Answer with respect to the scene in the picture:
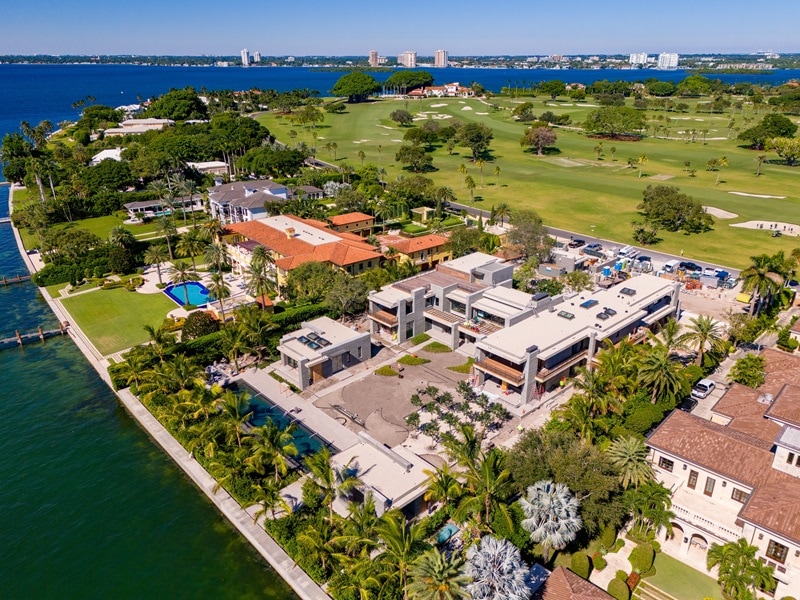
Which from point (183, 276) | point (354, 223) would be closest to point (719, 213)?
point (354, 223)

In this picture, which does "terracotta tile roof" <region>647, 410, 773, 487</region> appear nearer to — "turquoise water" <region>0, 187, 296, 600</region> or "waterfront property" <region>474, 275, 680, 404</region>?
"waterfront property" <region>474, 275, 680, 404</region>

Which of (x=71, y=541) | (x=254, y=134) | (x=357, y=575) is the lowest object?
(x=71, y=541)

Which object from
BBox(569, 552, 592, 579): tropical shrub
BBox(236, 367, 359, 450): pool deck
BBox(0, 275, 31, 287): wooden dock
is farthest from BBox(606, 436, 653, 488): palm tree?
BBox(0, 275, 31, 287): wooden dock

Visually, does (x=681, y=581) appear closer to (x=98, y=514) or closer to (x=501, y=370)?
(x=501, y=370)

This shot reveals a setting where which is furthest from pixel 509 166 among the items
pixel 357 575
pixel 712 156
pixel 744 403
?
pixel 357 575

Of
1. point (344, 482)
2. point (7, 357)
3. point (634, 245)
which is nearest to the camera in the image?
point (344, 482)

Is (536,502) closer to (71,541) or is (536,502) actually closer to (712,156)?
(71,541)
